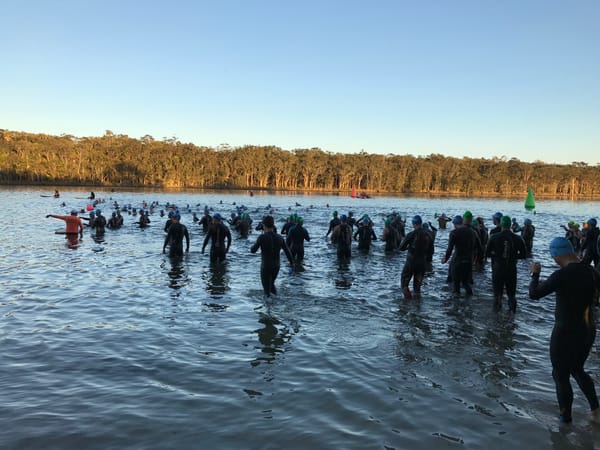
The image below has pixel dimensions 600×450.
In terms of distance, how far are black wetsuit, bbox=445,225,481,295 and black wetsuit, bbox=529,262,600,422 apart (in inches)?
200

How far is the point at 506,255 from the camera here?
29.7ft

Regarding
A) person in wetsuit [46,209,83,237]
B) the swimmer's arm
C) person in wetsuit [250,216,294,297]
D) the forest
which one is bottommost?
person in wetsuit [46,209,83,237]

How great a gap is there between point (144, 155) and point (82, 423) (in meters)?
110

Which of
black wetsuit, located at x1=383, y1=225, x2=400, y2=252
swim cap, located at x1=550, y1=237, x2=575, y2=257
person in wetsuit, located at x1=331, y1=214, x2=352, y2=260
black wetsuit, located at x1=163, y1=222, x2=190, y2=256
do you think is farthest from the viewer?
black wetsuit, located at x1=383, y1=225, x2=400, y2=252

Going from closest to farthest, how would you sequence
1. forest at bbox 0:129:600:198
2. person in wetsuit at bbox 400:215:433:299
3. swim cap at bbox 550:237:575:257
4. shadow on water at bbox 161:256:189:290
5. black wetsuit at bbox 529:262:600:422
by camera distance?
black wetsuit at bbox 529:262:600:422, swim cap at bbox 550:237:575:257, person in wetsuit at bbox 400:215:433:299, shadow on water at bbox 161:256:189:290, forest at bbox 0:129:600:198

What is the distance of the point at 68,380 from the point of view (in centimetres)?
591

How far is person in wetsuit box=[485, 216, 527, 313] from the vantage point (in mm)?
9016

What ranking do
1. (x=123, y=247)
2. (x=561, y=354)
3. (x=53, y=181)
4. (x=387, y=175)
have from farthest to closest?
(x=387, y=175) → (x=53, y=181) → (x=123, y=247) → (x=561, y=354)

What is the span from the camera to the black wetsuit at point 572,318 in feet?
14.7

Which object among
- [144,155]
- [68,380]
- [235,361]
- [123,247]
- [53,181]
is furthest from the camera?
[144,155]

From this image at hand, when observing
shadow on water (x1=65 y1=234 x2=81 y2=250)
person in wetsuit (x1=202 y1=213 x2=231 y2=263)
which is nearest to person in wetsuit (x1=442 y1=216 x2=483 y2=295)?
person in wetsuit (x1=202 y1=213 x2=231 y2=263)

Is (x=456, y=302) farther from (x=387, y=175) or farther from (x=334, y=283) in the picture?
(x=387, y=175)

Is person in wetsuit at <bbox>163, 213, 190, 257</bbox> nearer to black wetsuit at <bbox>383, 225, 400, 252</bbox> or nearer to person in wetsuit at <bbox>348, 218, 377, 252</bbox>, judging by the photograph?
person in wetsuit at <bbox>348, 218, 377, 252</bbox>

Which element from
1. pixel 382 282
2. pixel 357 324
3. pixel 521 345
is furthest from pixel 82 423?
pixel 382 282
